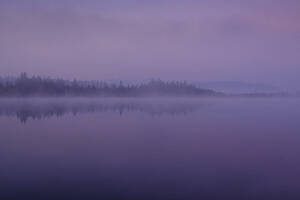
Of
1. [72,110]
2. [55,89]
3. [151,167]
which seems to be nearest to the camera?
[151,167]

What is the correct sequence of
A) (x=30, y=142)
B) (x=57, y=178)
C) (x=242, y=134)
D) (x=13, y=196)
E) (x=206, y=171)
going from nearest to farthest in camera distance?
(x=13, y=196) → (x=57, y=178) → (x=206, y=171) → (x=30, y=142) → (x=242, y=134)

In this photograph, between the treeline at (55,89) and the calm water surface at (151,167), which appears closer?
the calm water surface at (151,167)

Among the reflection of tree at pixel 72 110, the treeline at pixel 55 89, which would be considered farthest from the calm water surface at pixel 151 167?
the treeline at pixel 55 89

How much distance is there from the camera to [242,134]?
2512 centimetres

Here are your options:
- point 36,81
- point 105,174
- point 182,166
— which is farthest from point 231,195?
point 36,81

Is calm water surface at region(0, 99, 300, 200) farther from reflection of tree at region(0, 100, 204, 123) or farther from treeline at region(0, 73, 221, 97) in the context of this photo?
treeline at region(0, 73, 221, 97)

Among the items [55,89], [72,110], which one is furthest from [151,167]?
[55,89]

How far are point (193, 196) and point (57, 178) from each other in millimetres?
5021

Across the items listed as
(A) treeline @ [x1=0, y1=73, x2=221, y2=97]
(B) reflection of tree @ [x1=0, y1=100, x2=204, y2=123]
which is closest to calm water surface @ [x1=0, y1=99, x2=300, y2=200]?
(B) reflection of tree @ [x1=0, y1=100, x2=204, y2=123]

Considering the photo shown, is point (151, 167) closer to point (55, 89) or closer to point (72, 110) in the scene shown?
point (72, 110)

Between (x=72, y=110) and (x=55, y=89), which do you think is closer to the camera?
(x=72, y=110)

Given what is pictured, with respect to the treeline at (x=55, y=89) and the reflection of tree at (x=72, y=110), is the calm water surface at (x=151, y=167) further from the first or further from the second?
the treeline at (x=55, y=89)

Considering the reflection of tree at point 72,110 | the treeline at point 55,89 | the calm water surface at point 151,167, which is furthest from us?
the treeline at point 55,89

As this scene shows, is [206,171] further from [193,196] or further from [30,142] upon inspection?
[30,142]
